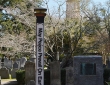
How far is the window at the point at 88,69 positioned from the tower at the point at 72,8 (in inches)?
346

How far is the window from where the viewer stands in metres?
14.4

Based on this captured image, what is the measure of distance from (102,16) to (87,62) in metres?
13.8

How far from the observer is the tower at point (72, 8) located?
2267cm

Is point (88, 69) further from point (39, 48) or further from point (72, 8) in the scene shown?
point (72, 8)

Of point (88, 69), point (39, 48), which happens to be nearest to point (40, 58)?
point (39, 48)

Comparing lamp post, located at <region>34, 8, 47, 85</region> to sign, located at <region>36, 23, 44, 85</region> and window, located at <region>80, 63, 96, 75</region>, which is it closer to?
sign, located at <region>36, 23, 44, 85</region>

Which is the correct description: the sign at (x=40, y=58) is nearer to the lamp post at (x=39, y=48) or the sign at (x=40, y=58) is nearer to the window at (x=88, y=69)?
the lamp post at (x=39, y=48)

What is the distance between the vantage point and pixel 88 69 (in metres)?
14.5

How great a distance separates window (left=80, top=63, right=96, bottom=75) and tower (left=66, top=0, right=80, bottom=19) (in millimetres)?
8781

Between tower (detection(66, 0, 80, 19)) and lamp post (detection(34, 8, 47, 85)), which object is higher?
tower (detection(66, 0, 80, 19))

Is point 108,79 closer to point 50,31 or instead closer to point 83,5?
point 50,31

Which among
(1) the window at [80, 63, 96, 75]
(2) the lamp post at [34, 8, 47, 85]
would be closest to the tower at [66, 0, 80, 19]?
(1) the window at [80, 63, 96, 75]

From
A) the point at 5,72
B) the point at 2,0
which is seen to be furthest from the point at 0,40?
the point at 2,0

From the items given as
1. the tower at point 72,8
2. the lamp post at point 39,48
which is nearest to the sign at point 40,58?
the lamp post at point 39,48
